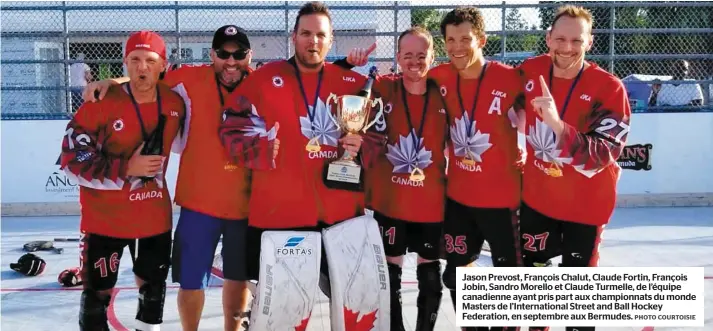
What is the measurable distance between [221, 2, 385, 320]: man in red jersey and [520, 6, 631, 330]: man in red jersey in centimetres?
91

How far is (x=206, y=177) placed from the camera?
12.0ft

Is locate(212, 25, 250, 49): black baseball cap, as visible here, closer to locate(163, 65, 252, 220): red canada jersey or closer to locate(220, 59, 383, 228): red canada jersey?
locate(163, 65, 252, 220): red canada jersey

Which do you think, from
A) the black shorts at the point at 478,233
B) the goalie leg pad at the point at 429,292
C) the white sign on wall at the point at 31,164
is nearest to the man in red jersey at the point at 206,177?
the goalie leg pad at the point at 429,292

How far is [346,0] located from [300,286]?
7.38 meters

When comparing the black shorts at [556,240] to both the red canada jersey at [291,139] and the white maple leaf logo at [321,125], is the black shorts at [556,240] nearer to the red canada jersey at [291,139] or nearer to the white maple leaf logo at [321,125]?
the red canada jersey at [291,139]

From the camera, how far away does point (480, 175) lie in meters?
3.56

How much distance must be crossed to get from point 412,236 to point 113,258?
1.66m

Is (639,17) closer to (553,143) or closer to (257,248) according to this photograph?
(553,143)

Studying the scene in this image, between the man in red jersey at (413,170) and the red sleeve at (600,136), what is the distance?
31.1 inches

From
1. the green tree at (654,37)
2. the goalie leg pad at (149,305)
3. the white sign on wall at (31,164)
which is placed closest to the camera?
the goalie leg pad at (149,305)

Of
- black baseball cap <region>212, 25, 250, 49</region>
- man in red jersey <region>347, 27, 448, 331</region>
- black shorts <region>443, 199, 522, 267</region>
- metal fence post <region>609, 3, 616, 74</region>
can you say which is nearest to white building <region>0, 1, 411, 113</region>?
metal fence post <region>609, 3, 616, 74</region>

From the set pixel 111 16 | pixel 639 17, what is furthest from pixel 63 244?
pixel 639 17

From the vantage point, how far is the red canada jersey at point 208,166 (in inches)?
144

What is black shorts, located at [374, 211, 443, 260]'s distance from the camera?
3779 mm
